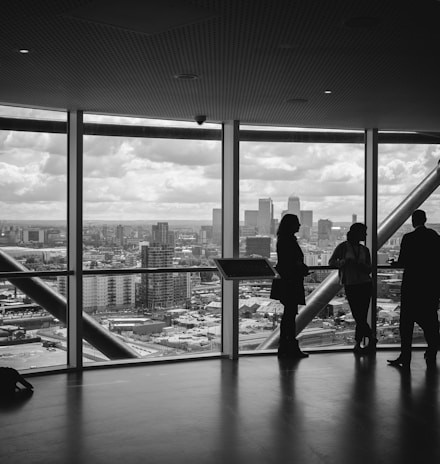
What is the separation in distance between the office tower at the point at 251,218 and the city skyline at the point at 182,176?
0.27 ft

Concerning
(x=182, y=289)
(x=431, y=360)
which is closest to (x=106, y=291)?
(x=182, y=289)

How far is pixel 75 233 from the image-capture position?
8.34 m

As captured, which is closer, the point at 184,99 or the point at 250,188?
the point at 184,99

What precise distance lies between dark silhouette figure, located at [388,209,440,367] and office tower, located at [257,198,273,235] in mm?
2166

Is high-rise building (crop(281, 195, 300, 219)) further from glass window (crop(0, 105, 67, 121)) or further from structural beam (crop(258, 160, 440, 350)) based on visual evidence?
glass window (crop(0, 105, 67, 121))

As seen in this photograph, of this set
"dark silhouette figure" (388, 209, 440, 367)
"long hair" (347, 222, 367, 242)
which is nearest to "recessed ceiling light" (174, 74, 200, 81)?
"dark silhouette figure" (388, 209, 440, 367)

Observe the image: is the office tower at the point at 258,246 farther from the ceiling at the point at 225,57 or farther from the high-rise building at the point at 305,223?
the ceiling at the point at 225,57

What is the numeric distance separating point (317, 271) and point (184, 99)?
3.53 metres

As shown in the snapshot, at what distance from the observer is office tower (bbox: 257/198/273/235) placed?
949cm

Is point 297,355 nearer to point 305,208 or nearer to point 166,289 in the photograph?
point 166,289

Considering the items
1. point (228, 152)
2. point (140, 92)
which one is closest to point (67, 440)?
point (140, 92)

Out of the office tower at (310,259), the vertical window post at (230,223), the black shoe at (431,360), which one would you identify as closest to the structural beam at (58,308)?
the vertical window post at (230,223)

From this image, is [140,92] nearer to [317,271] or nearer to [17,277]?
[17,277]

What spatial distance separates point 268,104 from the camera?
7.79m
